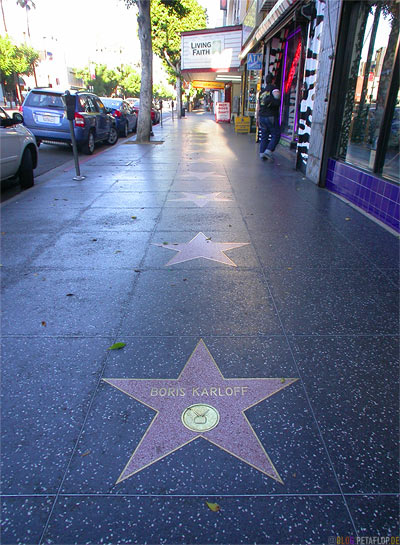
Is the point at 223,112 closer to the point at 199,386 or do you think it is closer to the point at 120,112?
the point at 120,112

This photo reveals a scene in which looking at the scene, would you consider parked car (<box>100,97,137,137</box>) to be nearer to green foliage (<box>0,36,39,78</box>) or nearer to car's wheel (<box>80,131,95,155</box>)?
Answer: car's wheel (<box>80,131,95,155</box>)

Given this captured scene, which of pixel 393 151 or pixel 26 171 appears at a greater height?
pixel 393 151

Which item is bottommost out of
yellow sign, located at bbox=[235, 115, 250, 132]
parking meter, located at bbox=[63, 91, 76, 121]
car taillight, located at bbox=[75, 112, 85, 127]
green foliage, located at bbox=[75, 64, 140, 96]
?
yellow sign, located at bbox=[235, 115, 250, 132]

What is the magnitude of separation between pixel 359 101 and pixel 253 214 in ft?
9.96

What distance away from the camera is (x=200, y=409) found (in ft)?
7.24

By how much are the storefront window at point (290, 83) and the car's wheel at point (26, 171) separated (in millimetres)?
8082

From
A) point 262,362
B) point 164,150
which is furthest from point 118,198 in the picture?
point 164,150

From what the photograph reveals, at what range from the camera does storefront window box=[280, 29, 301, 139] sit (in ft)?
39.5

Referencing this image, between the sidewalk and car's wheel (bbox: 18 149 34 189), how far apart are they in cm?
317

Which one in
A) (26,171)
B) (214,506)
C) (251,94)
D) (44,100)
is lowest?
(214,506)

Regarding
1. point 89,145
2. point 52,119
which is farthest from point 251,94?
point 52,119

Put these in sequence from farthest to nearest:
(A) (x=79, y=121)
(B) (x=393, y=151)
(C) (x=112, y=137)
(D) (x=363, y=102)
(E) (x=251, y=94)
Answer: (E) (x=251, y=94), (C) (x=112, y=137), (A) (x=79, y=121), (D) (x=363, y=102), (B) (x=393, y=151)

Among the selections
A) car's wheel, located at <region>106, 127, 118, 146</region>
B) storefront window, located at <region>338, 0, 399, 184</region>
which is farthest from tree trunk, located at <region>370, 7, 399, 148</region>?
car's wheel, located at <region>106, 127, 118, 146</region>

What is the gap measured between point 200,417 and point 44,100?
499 inches
